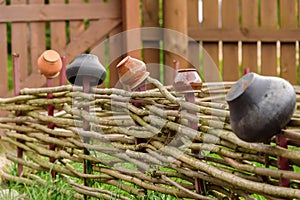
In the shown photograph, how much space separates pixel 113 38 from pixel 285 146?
379 cm

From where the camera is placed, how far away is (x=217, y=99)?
2455mm

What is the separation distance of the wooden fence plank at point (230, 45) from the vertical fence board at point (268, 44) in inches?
10.2

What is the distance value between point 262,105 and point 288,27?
434cm

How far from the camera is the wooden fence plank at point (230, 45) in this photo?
5734 millimetres

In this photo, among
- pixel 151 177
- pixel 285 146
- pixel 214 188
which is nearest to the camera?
pixel 285 146

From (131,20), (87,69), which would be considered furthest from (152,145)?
(131,20)

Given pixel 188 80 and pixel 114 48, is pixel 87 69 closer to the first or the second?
pixel 188 80

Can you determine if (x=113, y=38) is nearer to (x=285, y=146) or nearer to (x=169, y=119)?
(x=169, y=119)

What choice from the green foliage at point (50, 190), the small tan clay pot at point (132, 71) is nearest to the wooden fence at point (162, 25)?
the green foliage at point (50, 190)

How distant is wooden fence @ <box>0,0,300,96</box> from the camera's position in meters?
5.27

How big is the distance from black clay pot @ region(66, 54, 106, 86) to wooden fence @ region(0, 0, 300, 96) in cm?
227

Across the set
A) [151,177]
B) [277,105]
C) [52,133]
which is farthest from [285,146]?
[52,133]

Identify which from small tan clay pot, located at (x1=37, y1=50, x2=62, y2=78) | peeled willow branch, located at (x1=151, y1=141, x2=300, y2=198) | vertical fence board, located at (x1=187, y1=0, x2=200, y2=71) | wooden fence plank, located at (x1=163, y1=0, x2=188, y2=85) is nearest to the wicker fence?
peeled willow branch, located at (x1=151, y1=141, x2=300, y2=198)

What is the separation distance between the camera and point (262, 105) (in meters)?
1.62
